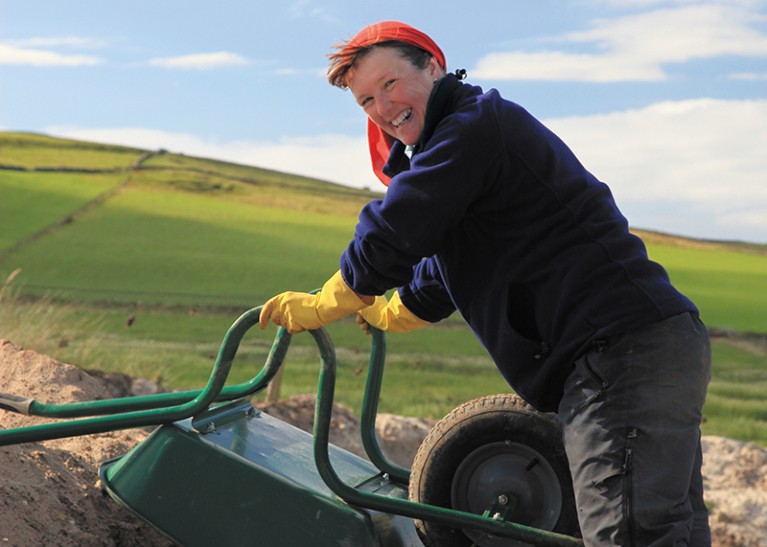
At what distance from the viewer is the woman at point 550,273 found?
2.74 meters

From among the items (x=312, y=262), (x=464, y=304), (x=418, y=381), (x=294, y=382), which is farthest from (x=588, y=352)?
(x=312, y=262)

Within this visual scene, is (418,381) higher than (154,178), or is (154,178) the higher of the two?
(154,178)

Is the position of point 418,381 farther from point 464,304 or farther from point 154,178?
point 154,178

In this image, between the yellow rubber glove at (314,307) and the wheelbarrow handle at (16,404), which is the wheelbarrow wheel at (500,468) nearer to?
the yellow rubber glove at (314,307)

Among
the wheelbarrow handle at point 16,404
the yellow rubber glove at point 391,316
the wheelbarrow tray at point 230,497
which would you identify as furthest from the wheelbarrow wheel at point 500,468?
the wheelbarrow handle at point 16,404

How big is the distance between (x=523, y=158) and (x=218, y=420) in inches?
56.4

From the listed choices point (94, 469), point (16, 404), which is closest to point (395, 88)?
point (16, 404)

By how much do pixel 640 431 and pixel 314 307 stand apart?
99cm

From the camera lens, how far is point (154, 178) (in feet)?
105

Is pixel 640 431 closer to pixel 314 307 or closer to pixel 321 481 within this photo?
pixel 314 307

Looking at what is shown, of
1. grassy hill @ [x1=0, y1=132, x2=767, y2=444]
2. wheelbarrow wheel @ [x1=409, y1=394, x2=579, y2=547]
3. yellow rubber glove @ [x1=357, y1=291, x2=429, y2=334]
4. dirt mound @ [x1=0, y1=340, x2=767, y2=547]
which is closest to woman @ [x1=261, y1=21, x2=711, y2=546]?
wheelbarrow wheel @ [x1=409, y1=394, x2=579, y2=547]

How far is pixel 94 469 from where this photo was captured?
4.12m

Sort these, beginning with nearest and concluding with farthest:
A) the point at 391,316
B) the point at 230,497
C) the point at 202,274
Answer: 1. the point at 230,497
2. the point at 391,316
3. the point at 202,274

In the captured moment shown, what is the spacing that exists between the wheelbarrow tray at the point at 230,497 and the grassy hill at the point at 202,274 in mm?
3838
